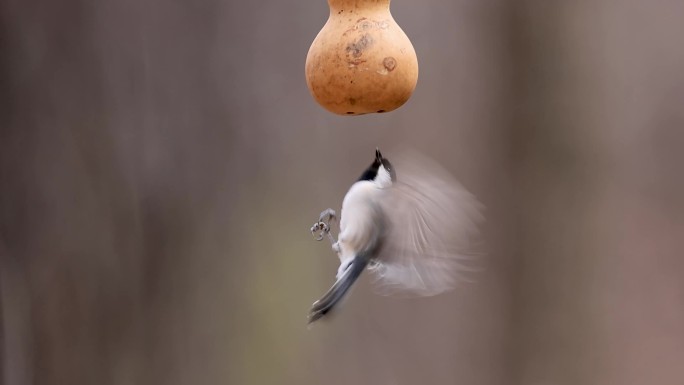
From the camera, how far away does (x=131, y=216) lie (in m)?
1.58

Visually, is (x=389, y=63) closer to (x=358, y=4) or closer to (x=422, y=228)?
(x=358, y=4)

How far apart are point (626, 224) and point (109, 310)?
110cm

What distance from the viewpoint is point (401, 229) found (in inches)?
35.8

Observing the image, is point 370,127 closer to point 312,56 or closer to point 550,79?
point 550,79

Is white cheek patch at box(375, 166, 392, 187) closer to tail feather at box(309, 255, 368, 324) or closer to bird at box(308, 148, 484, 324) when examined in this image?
bird at box(308, 148, 484, 324)

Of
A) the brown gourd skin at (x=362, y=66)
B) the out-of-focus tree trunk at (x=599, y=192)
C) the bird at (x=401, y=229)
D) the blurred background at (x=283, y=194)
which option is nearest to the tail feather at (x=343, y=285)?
the bird at (x=401, y=229)

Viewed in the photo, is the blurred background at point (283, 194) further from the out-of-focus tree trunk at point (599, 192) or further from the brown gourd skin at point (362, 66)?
the brown gourd skin at point (362, 66)

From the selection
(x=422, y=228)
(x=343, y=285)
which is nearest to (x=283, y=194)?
(x=343, y=285)

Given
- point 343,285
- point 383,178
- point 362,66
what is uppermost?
point 362,66

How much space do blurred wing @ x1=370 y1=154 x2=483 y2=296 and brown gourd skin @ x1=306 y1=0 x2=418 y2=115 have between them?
0.45 feet

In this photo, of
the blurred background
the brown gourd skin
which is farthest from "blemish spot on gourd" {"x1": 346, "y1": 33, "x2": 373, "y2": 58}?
the blurred background

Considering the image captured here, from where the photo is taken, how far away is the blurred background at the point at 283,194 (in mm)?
1540

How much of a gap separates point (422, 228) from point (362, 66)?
227 mm

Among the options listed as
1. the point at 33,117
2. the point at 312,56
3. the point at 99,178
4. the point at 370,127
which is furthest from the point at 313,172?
the point at 312,56
